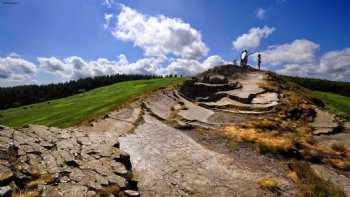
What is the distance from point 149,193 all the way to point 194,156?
5764mm

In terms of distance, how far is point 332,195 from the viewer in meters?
15.1

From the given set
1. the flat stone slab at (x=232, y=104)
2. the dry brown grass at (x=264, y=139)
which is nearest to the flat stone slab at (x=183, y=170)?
the dry brown grass at (x=264, y=139)

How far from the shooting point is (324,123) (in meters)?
27.3

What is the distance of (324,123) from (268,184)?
1454cm

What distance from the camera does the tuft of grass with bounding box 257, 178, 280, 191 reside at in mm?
15695

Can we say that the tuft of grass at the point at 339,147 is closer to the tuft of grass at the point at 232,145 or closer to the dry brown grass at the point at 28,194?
the tuft of grass at the point at 232,145

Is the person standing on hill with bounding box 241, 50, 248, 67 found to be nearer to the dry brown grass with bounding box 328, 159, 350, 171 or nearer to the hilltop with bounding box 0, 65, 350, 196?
the hilltop with bounding box 0, 65, 350, 196

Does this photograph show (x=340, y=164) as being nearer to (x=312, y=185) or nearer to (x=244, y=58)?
(x=312, y=185)

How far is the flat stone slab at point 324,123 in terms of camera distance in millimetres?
25469

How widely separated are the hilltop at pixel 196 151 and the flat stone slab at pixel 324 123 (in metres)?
0.09

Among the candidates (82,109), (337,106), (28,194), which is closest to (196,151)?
(28,194)

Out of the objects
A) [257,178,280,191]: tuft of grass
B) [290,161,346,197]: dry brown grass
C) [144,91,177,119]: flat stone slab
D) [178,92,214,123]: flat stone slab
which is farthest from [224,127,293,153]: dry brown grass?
[144,91,177,119]: flat stone slab

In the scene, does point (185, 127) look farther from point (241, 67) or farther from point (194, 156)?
point (241, 67)

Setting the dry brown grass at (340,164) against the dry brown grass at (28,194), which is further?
the dry brown grass at (340,164)
